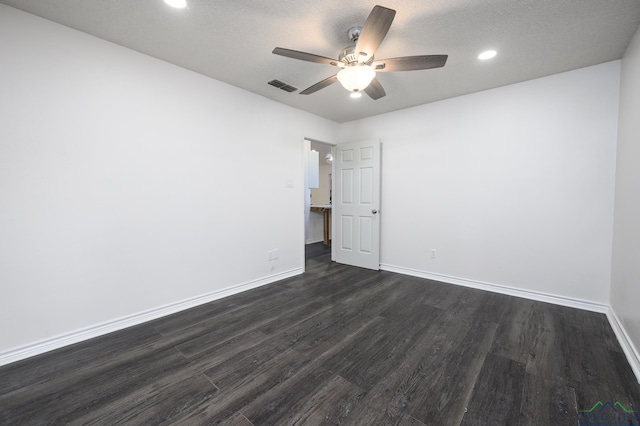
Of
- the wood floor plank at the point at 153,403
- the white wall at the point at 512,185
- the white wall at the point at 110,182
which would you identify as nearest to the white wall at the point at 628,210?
the white wall at the point at 512,185

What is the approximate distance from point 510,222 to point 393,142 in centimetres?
195

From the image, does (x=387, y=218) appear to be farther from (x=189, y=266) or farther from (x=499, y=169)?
(x=189, y=266)

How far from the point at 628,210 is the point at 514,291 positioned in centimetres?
141

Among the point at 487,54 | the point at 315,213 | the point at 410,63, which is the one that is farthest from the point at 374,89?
the point at 315,213

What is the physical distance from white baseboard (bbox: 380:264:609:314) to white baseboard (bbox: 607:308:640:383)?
19 cm

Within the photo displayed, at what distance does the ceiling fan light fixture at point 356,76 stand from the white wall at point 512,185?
2.09 m

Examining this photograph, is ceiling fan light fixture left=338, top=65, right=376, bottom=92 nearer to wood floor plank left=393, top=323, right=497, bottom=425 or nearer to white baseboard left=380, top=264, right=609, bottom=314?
wood floor plank left=393, top=323, right=497, bottom=425

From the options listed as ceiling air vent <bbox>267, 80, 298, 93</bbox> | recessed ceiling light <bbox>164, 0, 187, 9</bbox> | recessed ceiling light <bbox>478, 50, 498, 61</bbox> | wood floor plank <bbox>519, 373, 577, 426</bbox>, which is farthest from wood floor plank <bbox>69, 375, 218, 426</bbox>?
recessed ceiling light <bbox>478, 50, 498, 61</bbox>

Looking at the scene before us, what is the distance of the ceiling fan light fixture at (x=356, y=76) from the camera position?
77.6 inches

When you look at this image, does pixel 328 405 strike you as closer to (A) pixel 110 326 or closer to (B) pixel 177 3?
(A) pixel 110 326

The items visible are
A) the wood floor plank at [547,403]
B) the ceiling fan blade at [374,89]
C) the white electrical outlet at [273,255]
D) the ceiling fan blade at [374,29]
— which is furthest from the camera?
the white electrical outlet at [273,255]

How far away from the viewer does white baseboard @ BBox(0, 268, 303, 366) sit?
75.6 inches

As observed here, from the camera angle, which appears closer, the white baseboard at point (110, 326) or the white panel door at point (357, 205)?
the white baseboard at point (110, 326)

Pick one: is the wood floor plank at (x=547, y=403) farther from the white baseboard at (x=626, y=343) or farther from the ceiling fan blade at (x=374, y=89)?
the ceiling fan blade at (x=374, y=89)
